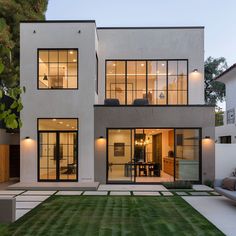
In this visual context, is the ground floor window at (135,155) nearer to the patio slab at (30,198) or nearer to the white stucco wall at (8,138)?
the patio slab at (30,198)

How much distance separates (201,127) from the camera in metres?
14.1

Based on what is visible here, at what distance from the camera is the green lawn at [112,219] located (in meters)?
6.77

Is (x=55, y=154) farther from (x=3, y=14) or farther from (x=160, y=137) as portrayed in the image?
(x=3, y=14)

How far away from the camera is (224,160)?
46.8 ft

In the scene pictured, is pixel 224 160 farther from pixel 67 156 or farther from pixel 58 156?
pixel 58 156

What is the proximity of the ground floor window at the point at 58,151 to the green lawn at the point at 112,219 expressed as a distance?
3.50 metres

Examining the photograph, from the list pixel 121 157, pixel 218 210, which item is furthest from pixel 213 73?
pixel 218 210

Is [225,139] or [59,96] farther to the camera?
[225,139]

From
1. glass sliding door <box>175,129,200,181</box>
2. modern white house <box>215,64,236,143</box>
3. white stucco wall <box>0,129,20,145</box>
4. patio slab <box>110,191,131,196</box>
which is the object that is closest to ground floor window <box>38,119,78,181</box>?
white stucco wall <box>0,129,20,145</box>

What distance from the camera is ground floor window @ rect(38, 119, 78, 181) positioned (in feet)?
45.3

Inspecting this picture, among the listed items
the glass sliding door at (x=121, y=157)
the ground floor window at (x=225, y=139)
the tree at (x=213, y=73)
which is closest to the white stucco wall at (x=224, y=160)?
the glass sliding door at (x=121, y=157)

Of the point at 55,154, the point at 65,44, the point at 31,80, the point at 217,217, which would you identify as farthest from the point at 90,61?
the point at 217,217

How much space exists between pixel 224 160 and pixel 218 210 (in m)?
5.82

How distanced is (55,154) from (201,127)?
655 centimetres
